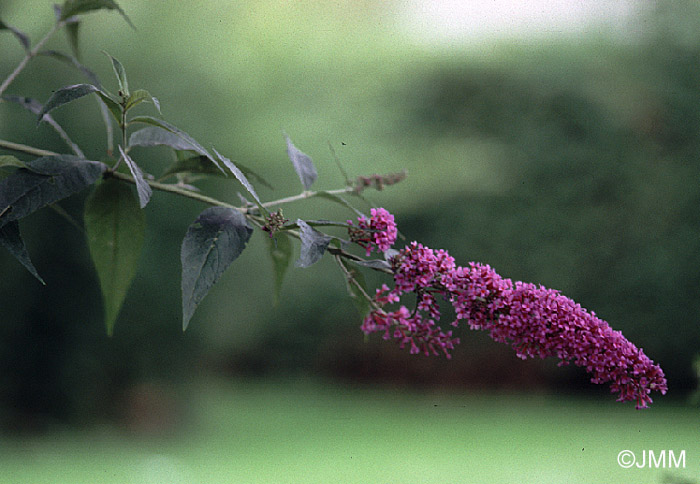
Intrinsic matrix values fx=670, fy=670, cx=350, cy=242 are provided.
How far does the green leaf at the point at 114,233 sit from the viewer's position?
653mm

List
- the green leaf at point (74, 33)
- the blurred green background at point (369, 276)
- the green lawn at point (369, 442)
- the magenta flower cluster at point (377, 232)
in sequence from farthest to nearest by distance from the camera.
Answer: the green lawn at point (369, 442) → the blurred green background at point (369, 276) → the green leaf at point (74, 33) → the magenta flower cluster at point (377, 232)

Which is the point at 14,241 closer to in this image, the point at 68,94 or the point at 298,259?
the point at 68,94

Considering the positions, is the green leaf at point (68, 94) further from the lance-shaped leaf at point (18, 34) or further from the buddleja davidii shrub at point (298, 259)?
the lance-shaped leaf at point (18, 34)

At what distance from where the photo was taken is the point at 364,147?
5.05 metres

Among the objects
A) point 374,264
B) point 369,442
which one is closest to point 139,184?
point 374,264

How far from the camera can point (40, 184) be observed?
1.83 ft

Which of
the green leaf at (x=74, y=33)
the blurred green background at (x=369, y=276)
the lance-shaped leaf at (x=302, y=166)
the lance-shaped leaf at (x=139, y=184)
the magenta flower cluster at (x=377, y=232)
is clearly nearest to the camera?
the lance-shaped leaf at (x=139, y=184)

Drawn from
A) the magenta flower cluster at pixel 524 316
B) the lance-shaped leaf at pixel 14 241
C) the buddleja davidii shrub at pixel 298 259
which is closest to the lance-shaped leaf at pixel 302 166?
the buddleja davidii shrub at pixel 298 259

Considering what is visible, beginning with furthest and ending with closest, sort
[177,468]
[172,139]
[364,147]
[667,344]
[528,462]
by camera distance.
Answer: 1. [364,147]
2. [667,344]
3. [528,462]
4. [177,468]
5. [172,139]

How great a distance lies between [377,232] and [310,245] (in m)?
0.11

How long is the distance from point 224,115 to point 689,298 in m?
3.49

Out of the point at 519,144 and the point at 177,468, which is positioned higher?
the point at 519,144

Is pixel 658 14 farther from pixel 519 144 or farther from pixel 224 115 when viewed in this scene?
pixel 224 115

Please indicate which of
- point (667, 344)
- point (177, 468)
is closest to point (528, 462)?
point (667, 344)
